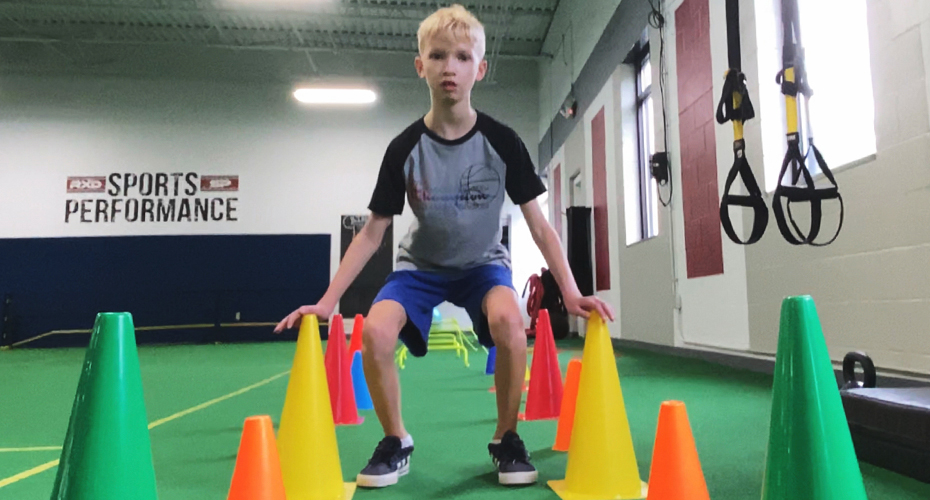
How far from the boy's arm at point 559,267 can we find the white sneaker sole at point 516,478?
17.0 inches

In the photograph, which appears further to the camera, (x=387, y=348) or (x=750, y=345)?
(x=750, y=345)

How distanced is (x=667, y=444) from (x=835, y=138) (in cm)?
283

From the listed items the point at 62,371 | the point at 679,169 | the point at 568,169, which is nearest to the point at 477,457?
the point at 679,169

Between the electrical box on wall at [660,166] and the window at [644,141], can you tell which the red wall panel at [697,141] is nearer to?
the electrical box on wall at [660,166]

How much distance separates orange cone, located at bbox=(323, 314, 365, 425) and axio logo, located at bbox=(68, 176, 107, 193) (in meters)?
9.27

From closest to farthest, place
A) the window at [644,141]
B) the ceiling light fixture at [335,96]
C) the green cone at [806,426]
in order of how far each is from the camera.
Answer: the green cone at [806,426]
the window at [644,141]
the ceiling light fixture at [335,96]

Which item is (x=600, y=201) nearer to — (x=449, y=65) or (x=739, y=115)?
(x=739, y=115)

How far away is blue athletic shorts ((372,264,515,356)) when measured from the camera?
1.72m

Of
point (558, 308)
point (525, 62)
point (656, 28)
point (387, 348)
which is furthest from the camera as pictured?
point (525, 62)

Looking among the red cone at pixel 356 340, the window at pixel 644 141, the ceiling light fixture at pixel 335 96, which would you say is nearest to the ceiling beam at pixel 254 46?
the ceiling light fixture at pixel 335 96

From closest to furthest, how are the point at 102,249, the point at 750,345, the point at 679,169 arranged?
the point at 750,345 → the point at 679,169 → the point at 102,249

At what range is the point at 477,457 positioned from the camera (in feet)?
5.92

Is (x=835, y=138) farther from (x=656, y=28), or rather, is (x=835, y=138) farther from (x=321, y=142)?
(x=321, y=142)

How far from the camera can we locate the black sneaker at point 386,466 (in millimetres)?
1485
